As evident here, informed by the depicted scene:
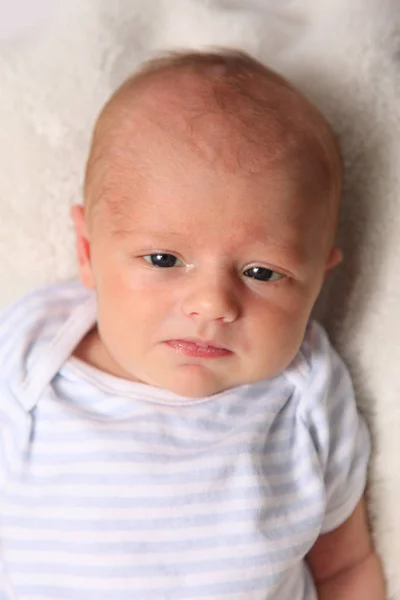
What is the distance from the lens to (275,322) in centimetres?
99

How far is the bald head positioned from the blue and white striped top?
0.79 feet

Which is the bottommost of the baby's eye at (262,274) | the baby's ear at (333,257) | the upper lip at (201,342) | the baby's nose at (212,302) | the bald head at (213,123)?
the upper lip at (201,342)

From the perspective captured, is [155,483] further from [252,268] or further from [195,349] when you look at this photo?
[252,268]

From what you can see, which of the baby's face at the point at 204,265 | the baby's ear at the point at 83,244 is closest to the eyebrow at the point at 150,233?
the baby's face at the point at 204,265

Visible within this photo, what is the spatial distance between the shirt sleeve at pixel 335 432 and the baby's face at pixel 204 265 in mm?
97

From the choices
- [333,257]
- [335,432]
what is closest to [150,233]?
[333,257]

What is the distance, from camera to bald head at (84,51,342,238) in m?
0.93

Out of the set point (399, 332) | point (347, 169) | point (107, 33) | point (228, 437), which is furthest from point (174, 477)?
point (107, 33)

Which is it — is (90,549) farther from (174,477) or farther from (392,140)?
(392,140)

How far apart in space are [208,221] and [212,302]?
0.30 ft

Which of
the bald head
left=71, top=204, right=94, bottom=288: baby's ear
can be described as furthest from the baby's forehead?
left=71, top=204, right=94, bottom=288: baby's ear

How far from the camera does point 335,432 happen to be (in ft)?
3.63

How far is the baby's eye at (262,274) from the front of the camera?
3.22 feet

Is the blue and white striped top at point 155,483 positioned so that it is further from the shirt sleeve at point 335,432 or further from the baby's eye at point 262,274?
the baby's eye at point 262,274
